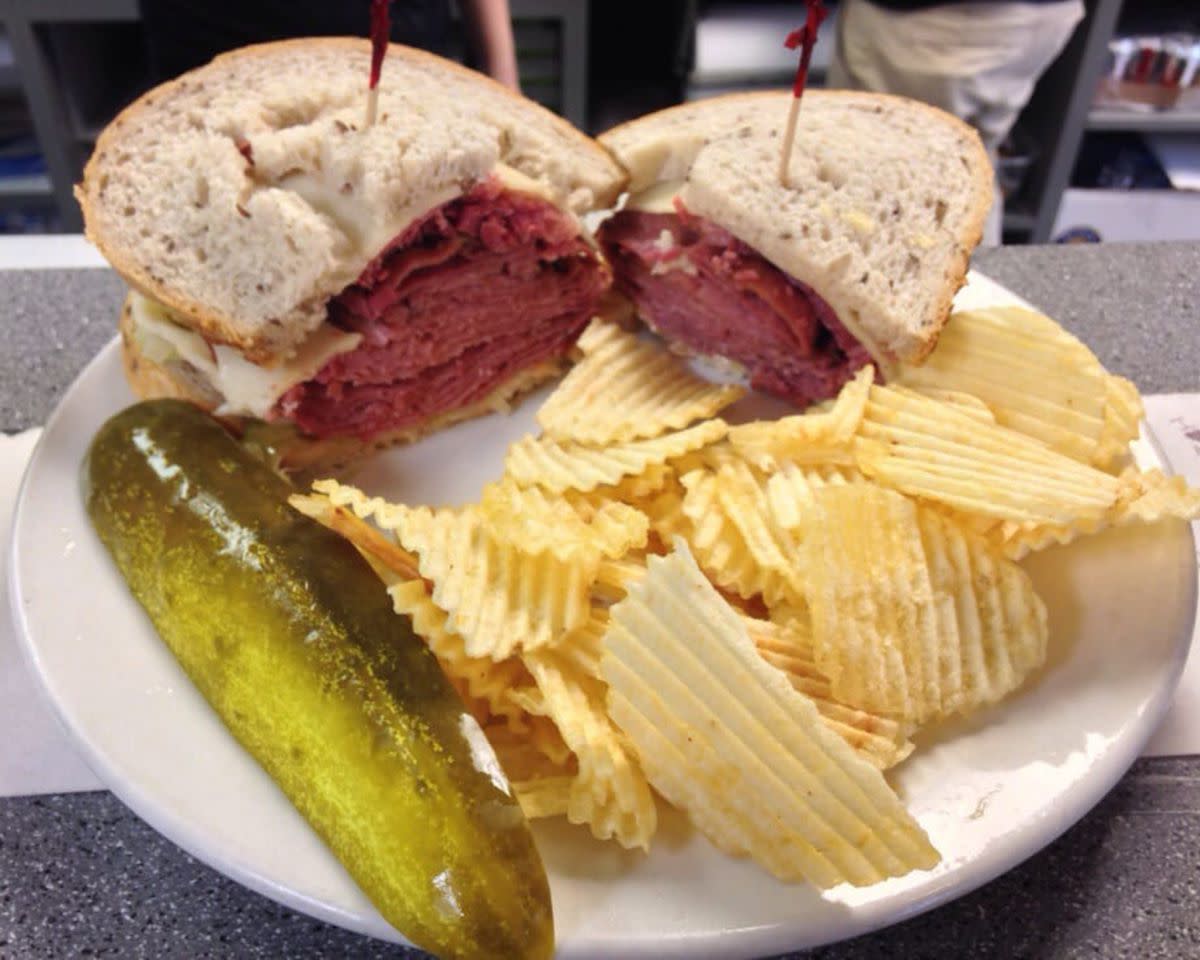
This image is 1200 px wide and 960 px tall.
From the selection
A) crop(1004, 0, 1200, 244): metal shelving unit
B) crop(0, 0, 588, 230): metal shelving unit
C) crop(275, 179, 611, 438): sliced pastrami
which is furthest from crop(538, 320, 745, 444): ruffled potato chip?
crop(1004, 0, 1200, 244): metal shelving unit

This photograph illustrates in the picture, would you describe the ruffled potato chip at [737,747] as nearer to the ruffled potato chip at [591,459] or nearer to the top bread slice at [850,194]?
the ruffled potato chip at [591,459]

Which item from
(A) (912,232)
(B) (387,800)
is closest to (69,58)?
(A) (912,232)

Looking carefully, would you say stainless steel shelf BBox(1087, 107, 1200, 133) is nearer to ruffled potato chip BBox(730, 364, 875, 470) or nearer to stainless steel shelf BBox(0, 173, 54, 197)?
ruffled potato chip BBox(730, 364, 875, 470)

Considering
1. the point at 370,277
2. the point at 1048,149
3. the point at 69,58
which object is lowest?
the point at 1048,149

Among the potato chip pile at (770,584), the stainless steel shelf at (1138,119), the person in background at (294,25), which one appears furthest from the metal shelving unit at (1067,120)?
the potato chip pile at (770,584)

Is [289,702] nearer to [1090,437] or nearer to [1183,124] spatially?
[1090,437]

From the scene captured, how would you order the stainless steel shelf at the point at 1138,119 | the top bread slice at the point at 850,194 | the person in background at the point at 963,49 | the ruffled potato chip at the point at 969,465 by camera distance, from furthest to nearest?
1. the stainless steel shelf at the point at 1138,119
2. the person in background at the point at 963,49
3. the top bread slice at the point at 850,194
4. the ruffled potato chip at the point at 969,465

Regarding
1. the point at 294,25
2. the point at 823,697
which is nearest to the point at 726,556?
the point at 823,697

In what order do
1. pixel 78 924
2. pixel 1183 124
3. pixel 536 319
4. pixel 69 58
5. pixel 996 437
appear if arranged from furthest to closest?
pixel 1183 124 < pixel 69 58 < pixel 536 319 < pixel 996 437 < pixel 78 924
